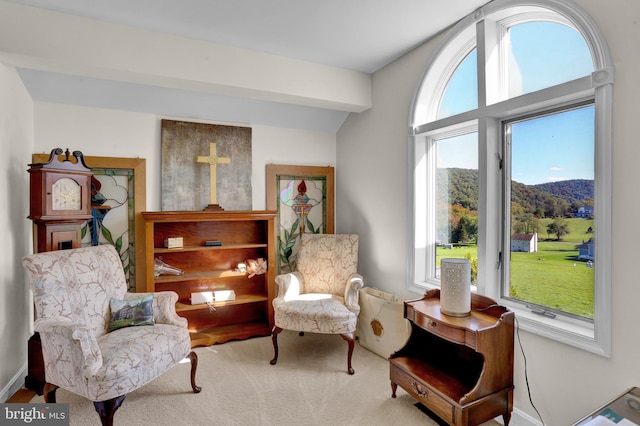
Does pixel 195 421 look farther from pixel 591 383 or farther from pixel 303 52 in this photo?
pixel 303 52

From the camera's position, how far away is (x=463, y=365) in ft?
7.32

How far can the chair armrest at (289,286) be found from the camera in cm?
317

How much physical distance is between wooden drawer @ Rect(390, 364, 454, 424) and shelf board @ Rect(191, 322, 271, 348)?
1539 mm

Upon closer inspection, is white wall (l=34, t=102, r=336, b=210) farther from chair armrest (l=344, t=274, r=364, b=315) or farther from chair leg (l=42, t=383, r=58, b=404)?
chair leg (l=42, t=383, r=58, b=404)

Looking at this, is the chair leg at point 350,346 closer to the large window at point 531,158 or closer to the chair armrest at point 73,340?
the large window at point 531,158

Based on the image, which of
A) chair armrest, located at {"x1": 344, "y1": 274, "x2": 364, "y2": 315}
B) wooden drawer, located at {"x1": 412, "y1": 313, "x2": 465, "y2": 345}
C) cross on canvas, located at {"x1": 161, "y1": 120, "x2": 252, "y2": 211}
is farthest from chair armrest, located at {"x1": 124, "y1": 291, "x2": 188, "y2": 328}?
wooden drawer, located at {"x1": 412, "y1": 313, "x2": 465, "y2": 345}

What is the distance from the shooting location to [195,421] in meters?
2.10

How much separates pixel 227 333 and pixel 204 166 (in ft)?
5.42

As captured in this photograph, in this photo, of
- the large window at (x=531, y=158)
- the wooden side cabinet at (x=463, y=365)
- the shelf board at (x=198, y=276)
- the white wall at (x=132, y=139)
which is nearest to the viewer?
the large window at (x=531, y=158)

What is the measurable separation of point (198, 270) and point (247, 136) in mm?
1466

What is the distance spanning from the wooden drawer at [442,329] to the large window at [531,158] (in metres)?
0.48

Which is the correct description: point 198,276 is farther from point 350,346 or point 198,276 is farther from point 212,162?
point 350,346

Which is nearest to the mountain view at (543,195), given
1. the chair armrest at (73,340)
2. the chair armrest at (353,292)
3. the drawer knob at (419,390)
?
the chair armrest at (353,292)

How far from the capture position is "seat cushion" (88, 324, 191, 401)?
5.98ft
